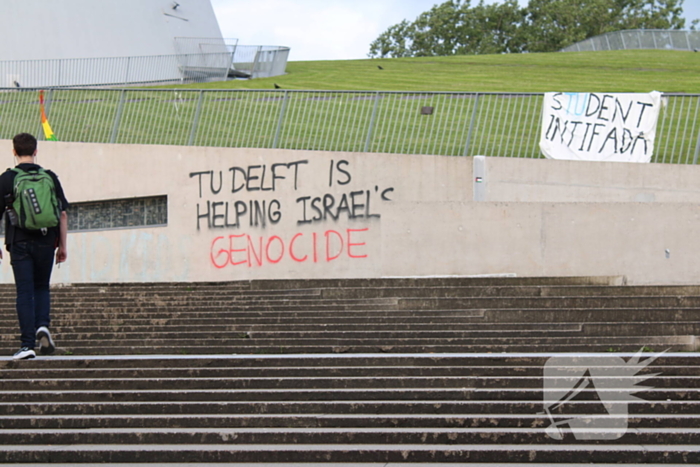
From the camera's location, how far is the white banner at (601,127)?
1237 cm

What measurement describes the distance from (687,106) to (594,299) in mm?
5741

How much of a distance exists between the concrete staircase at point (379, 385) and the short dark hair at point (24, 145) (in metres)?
1.41

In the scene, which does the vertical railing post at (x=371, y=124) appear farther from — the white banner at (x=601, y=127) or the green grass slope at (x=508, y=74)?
the green grass slope at (x=508, y=74)

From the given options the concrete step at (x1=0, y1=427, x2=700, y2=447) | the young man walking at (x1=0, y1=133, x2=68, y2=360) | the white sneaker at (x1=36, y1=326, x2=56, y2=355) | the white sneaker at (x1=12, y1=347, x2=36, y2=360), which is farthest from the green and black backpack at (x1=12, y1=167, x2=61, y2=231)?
the concrete step at (x1=0, y1=427, x2=700, y2=447)

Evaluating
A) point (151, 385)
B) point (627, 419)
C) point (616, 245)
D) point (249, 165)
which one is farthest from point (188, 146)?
point (627, 419)

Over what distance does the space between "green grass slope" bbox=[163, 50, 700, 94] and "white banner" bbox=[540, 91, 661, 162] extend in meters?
9.65

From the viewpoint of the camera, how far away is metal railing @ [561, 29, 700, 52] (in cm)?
3912

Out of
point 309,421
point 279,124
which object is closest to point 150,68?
point 279,124

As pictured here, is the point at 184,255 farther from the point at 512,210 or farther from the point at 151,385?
the point at 151,385

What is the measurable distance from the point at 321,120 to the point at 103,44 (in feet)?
45.5

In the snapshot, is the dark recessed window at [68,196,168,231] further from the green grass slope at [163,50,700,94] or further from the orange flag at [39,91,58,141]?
the green grass slope at [163,50,700,94]
